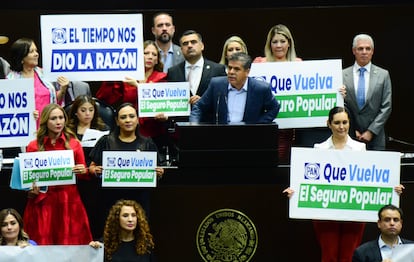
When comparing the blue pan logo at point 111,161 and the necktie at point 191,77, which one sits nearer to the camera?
the blue pan logo at point 111,161

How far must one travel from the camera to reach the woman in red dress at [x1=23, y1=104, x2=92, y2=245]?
503 inches

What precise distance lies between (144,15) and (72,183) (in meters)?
4.20

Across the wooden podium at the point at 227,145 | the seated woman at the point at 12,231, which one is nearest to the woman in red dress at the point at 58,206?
the seated woman at the point at 12,231

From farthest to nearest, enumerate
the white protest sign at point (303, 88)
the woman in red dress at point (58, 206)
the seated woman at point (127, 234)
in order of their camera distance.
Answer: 1. the white protest sign at point (303, 88)
2. the woman in red dress at point (58, 206)
3. the seated woman at point (127, 234)

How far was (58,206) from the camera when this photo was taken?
12.9 m

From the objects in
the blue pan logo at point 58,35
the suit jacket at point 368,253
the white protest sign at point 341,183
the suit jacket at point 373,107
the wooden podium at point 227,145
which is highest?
the blue pan logo at point 58,35

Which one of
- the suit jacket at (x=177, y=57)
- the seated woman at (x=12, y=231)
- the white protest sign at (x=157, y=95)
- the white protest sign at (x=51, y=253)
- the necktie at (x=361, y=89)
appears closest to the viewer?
the white protest sign at (x=51, y=253)

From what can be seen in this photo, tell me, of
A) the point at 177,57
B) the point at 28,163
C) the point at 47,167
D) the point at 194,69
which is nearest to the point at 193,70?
the point at 194,69

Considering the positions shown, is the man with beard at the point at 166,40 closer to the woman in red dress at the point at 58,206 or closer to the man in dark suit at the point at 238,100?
the man in dark suit at the point at 238,100

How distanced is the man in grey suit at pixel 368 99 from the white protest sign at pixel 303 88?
0.18 metres

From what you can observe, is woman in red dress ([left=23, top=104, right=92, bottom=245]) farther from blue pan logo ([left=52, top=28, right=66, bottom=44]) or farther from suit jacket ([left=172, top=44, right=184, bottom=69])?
suit jacket ([left=172, top=44, right=184, bottom=69])

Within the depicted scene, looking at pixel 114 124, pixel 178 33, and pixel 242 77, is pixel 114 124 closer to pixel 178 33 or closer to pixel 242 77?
pixel 242 77

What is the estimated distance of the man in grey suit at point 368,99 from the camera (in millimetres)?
13578

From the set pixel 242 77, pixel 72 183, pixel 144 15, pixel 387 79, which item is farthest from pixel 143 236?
pixel 144 15
